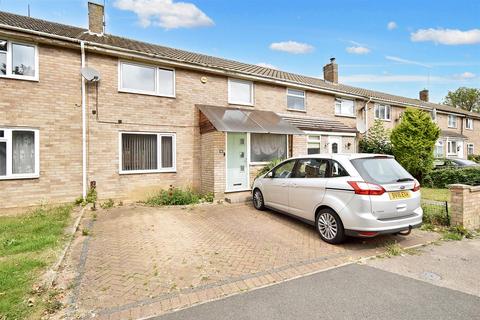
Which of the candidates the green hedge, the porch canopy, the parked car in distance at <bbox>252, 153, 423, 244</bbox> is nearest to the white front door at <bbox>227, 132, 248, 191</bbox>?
the porch canopy

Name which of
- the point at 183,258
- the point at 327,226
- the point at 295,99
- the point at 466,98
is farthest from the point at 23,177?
the point at 466,98

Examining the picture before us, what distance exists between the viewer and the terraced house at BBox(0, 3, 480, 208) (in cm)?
849

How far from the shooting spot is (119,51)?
9.77 meters

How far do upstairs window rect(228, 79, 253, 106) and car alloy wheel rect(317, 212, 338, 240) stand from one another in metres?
7.89

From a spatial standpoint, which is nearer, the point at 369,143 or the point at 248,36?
the point at 248,36

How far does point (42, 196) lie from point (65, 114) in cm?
271

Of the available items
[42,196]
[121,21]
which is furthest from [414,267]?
[121,21]

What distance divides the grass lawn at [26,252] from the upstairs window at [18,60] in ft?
13.9

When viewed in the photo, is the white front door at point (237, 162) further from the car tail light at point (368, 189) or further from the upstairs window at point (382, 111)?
the upstairs window at point (382, 111)

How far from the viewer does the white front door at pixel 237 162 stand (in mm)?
11281

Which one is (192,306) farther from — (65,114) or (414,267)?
(65,114)

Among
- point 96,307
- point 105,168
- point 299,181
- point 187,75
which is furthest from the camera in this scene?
point 187,75

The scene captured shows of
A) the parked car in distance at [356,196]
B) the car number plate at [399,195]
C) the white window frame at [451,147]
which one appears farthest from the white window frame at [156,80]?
the white window frame at [451,147]

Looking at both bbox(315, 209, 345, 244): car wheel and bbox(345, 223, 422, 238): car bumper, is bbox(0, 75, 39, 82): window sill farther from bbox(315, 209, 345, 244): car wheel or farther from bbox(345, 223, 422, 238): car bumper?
bbox(345, 223, 422, 238): car bumper
